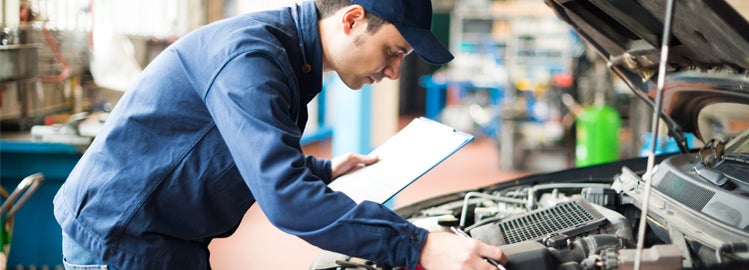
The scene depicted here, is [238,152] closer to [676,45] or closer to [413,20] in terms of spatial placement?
[413,20]

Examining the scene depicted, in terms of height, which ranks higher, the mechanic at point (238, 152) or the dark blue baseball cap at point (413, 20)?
the dark blue baseball cap at point (413, 20)

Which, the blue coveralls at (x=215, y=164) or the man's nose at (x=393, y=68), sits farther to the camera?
the man's nose at (x=393, y=68)

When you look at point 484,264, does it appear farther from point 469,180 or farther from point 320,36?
point 469,180

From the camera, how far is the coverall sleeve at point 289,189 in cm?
116

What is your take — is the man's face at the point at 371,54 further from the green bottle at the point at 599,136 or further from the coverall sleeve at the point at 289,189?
the green bottle at the point at 599,136

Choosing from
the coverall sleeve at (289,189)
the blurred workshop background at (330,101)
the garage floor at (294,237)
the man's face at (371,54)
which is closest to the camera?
the coverall sleeve at (289,189)

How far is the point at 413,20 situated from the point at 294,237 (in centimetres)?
345

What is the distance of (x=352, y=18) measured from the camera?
4.70ft

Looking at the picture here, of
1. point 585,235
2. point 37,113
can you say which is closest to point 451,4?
point 37,113

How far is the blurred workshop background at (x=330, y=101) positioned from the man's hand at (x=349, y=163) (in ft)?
4.05

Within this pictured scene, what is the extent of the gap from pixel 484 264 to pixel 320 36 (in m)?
0.61

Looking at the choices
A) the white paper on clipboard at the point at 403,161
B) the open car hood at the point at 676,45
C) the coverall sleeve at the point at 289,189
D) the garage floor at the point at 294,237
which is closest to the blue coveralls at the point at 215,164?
the coverall sleeve at the point at 289,189

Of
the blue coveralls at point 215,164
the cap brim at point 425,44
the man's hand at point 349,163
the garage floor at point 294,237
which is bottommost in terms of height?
the garage floor at point 294,237

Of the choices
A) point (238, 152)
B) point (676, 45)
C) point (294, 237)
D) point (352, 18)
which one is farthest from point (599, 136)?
point (238, 152)
